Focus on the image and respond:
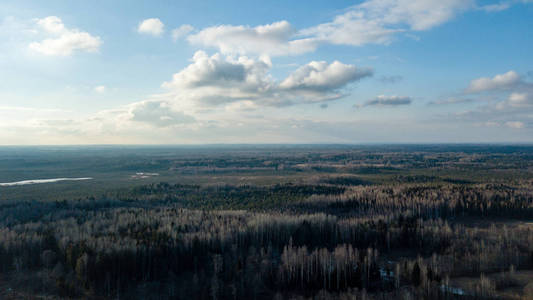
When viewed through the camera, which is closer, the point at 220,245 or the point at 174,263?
the point at 174,263

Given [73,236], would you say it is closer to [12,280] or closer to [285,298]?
[12,280]

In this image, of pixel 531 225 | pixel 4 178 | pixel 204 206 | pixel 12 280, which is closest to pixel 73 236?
pixel 12 280

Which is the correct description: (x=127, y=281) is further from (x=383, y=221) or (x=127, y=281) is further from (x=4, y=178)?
(x=4, y=178)

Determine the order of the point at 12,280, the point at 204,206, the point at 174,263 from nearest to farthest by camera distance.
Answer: the point at 12,280 < the point at 174,263 < the point at 204,206

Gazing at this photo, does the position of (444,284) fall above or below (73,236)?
below

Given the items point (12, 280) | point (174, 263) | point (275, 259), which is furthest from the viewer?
point (275, 259)

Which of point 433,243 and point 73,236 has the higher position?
point 73,236

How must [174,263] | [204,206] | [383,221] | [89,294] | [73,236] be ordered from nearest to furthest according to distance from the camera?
[89,294]
[174,263]
[73,236]
[383,221]
[204,206]

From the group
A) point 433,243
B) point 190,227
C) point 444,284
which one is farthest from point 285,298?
point 433,243

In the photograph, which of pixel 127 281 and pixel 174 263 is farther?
pixel 174 263
